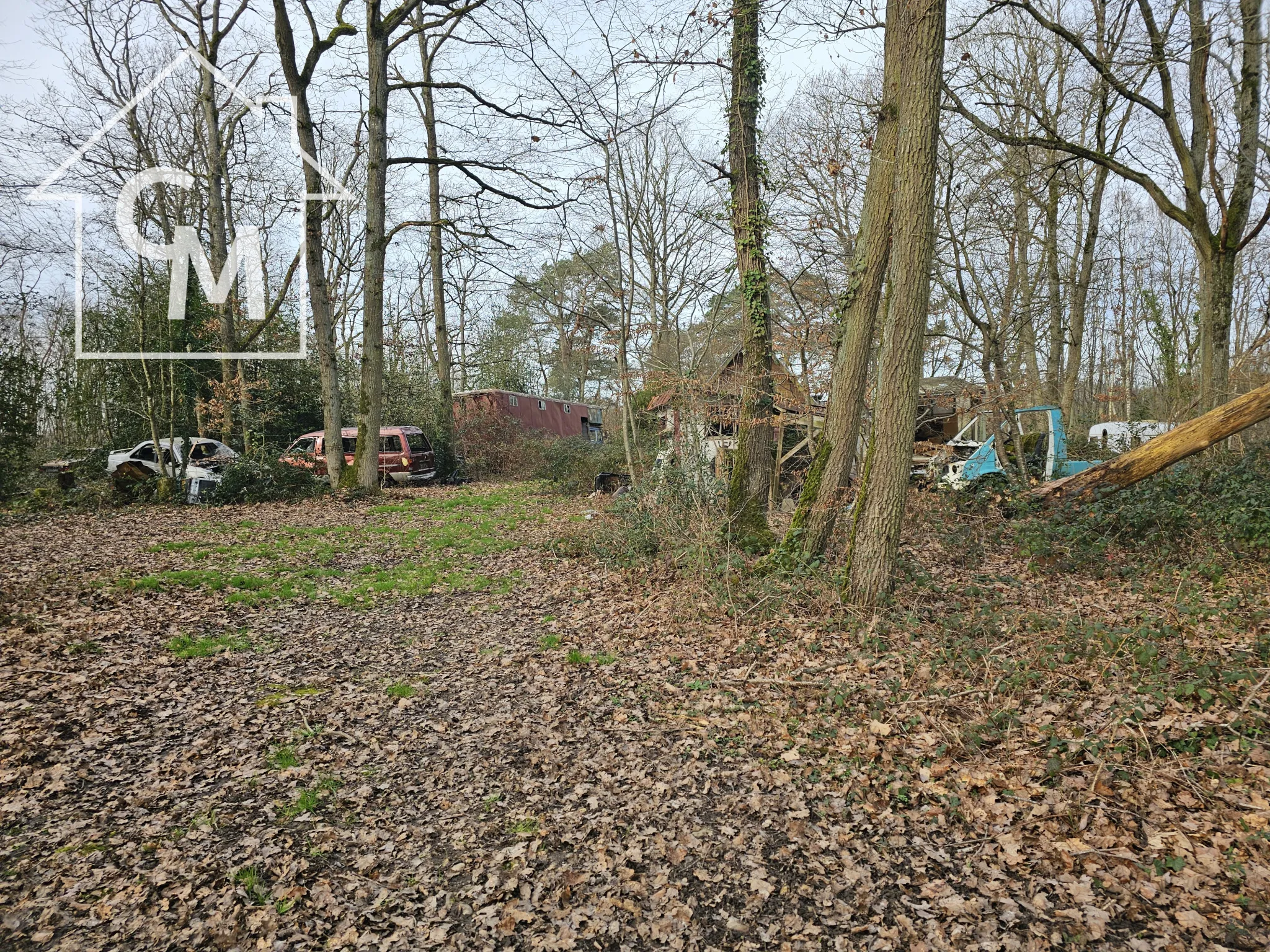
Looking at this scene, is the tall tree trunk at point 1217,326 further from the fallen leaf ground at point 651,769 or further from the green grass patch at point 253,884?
the green grass patch at point 253,884

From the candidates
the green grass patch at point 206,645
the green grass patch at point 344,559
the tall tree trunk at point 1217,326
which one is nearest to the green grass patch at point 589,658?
the green grass patch at point 344,559

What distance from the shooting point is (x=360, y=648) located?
604 cm

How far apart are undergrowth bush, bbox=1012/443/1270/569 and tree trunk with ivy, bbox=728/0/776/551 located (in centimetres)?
328

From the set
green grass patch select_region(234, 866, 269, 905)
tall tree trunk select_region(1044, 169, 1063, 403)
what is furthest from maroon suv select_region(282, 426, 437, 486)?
green grass patch select_region(234, 866, 269, 905)

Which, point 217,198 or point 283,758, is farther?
point 217,198

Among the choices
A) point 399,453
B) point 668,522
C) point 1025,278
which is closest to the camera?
point 668,522

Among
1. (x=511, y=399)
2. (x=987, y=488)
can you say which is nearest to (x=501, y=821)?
(x=987, y=488)

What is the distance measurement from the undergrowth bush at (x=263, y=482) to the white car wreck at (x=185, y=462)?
0.30 m

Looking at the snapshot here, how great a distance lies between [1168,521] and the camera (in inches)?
302

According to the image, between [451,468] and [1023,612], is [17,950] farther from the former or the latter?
[451,468]

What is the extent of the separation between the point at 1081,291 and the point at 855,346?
11789 millimetres

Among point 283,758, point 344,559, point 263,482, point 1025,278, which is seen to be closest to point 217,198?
point 263,482

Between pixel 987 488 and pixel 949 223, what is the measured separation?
4.36 metres

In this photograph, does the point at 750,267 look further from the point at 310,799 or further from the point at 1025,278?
the point at 1025,278
